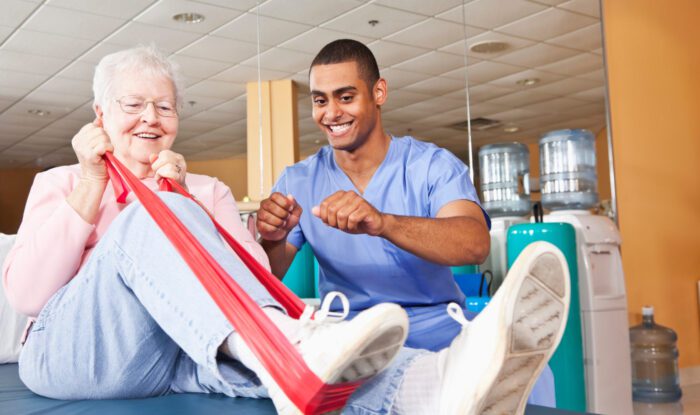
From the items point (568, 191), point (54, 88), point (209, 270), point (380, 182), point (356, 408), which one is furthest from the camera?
point (54, 88)

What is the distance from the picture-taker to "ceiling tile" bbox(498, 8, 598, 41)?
530 centimetres

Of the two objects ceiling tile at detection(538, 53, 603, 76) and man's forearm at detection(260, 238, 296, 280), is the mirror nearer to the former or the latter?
ceiling tile at detection(538, 53, 603, 76)

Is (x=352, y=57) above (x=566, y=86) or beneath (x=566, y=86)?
beneath

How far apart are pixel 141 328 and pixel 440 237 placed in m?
0.71

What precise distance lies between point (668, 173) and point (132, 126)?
13.1 ft

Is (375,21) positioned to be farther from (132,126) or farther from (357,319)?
(357,319)

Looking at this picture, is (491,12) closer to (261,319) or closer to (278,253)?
(278,253)

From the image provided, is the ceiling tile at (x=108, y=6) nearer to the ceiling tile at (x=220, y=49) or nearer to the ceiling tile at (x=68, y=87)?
the ceiling tile at (x=220, y=49)

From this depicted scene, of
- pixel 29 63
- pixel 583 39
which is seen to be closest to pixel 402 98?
pixel 583 39

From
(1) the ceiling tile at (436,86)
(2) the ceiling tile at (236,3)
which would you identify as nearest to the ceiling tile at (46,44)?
(2) the ceiling tile at (236,3)

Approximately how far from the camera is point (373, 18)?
5191 millimetres

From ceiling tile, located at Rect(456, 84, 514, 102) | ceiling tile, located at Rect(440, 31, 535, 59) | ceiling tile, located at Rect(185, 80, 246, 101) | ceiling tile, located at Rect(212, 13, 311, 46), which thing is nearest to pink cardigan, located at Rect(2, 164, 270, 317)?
ceiling tile, located at Rect(212, 13, 311, 46)

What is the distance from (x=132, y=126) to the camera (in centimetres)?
166

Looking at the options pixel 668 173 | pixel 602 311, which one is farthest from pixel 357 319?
pixel 668 173
